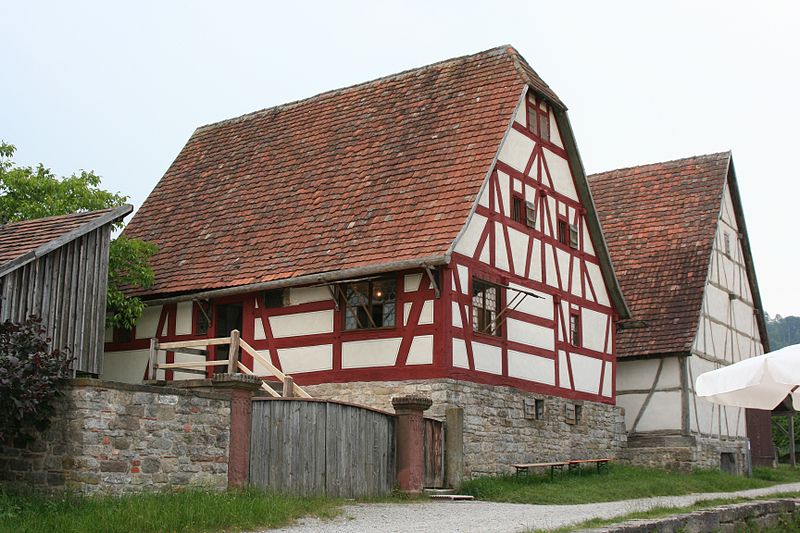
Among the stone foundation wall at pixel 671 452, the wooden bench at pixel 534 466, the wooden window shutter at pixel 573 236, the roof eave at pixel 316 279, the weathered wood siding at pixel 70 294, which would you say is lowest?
the wooden bench at pixel 534 466

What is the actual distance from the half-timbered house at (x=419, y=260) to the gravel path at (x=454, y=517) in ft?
11.8

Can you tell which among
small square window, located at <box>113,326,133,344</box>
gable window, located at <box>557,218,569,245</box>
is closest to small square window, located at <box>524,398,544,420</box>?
gable window, located at <box>557,218,569,245</box>

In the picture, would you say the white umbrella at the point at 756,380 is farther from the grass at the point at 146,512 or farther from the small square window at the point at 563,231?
the small square window at the point at 563,231

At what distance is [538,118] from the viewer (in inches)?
977

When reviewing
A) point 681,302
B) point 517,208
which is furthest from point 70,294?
point 681,302

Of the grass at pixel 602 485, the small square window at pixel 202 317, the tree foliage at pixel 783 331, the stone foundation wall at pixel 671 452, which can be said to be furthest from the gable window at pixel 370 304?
the tree foliage at pixel 783 331

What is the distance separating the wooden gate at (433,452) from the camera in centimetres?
1858

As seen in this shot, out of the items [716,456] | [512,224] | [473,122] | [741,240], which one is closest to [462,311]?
[512,224]

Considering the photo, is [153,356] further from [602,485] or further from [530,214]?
[602,485]

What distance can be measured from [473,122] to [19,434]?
41.4ft

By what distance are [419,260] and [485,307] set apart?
2.62 metres

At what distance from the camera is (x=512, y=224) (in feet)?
76.1

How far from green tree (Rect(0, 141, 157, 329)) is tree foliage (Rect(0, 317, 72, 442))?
30.7ft

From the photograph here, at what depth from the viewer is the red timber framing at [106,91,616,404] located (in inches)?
813
